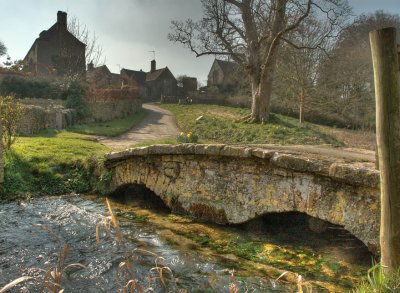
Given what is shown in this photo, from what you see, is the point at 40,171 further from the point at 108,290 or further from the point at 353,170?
the point at 353,170

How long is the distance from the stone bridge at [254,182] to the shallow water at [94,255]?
0.96 m

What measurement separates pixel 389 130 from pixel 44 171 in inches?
379

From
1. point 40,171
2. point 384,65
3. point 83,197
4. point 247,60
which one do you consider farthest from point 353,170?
point 247,60

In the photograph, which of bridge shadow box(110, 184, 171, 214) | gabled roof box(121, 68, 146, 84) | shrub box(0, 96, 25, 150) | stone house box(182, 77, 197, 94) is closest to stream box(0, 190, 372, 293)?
bridge shadow box(110, 184, 171, 214)

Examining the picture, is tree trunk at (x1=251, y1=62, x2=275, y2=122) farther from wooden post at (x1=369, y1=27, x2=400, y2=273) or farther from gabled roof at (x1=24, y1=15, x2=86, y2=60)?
gabled roof at (x1=24, y1=15, x2=86, y2=60)

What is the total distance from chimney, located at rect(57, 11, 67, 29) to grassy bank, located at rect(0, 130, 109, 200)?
104 ft

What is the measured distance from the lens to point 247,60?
2392cm

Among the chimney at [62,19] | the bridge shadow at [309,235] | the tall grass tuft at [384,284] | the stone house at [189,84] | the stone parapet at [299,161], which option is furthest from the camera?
the stone house at [189,84]

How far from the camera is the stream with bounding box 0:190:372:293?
4.95 metres

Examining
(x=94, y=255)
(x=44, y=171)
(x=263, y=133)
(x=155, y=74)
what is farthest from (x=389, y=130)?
(x=155, y=74)

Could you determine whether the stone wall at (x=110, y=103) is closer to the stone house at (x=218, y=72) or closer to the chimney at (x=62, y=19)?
the chimney at (x=62, y=19)

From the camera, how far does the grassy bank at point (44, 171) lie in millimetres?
10008

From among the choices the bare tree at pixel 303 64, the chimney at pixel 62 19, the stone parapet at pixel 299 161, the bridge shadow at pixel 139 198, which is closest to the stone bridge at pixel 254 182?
the stone parapet at pixel 299 161

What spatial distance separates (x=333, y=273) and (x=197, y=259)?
6.52 ft
